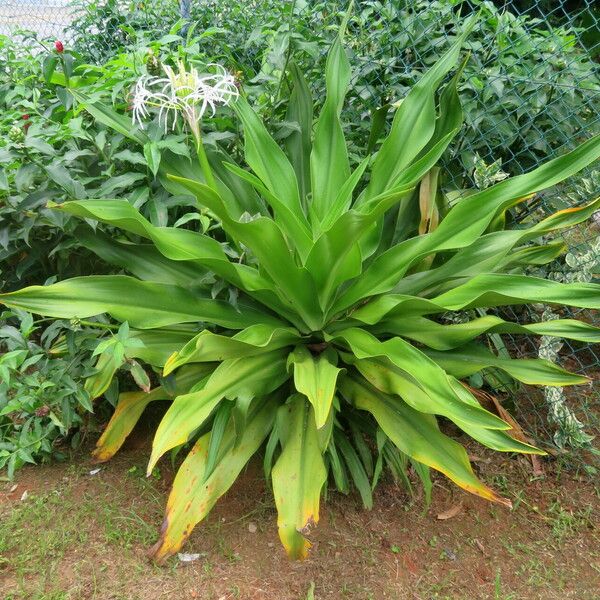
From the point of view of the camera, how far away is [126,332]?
1.90m

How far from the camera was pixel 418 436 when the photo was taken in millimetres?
2027

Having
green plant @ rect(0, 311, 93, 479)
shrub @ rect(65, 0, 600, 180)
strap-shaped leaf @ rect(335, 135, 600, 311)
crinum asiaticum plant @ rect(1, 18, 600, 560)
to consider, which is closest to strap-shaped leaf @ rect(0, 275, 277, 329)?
crinum asiaticum plant @ rect(1, 18, 600, 560)

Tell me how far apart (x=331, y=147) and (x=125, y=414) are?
133 centimetres

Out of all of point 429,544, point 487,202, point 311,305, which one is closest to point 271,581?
point 429,544

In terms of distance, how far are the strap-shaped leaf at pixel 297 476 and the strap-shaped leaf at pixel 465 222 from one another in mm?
423

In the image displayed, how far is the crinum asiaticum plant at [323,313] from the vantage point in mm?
1909

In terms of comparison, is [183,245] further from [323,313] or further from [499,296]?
[499,296]

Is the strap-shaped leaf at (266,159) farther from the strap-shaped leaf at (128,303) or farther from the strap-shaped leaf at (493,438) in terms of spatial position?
the strap-shaped leaf at (493,438)

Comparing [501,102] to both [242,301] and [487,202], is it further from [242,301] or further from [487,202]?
[242,301]

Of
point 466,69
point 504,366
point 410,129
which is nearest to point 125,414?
point 504,366

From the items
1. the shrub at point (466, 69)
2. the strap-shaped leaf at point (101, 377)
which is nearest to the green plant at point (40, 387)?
the strap-shaped leaf at point (101, 377)

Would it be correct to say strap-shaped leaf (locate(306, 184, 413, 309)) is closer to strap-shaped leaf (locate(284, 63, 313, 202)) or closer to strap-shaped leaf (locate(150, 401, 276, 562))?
strap-shaped leaf (locate(150, 401, 276, 562))

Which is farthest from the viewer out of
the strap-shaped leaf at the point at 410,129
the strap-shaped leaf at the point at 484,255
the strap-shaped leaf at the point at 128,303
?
the strap-shaped leaf at the point at 410,129

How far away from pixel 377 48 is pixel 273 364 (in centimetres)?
169
